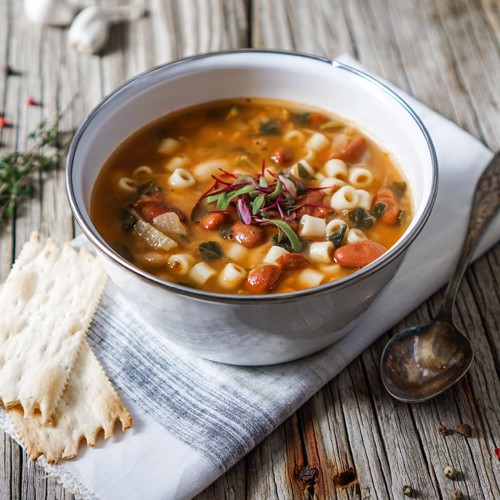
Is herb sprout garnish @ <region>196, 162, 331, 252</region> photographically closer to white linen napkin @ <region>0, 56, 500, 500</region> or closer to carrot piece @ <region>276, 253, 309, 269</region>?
carrot piece @ <region>276, 253, 309, 269</region>

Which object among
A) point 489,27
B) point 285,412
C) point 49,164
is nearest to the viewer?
point 285,412

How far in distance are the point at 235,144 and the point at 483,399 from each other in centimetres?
170

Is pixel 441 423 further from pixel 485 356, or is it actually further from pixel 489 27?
pixel 489 27

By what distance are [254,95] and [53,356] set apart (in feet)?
5.62

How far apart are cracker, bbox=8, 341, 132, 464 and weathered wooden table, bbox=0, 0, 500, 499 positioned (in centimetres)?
13

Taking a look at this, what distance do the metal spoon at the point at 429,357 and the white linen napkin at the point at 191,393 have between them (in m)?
0.12

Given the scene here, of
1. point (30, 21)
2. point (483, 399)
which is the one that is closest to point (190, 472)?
point (483, 399)

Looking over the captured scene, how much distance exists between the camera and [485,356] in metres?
3.32

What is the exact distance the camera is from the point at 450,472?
2.88 meters

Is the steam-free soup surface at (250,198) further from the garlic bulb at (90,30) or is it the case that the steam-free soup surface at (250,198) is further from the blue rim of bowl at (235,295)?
the garlic bulb at (90,30)

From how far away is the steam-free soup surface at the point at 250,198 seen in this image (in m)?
3.15

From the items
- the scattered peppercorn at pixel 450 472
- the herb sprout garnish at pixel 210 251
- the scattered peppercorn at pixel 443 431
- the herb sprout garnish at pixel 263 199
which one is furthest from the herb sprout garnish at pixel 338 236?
the scattered peppercorn at pixel 450 472

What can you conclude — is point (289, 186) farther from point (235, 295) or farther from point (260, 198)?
point (235, 295)

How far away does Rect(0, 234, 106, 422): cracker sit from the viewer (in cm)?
300
